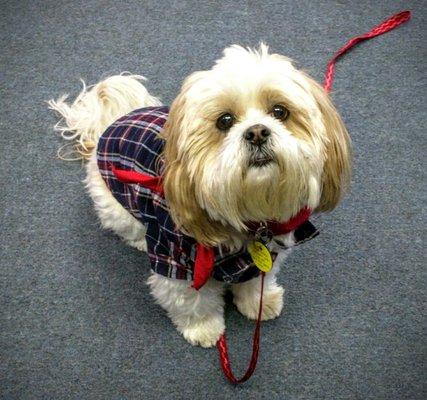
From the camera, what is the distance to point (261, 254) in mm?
980

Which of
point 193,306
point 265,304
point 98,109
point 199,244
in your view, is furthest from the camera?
point 98,109

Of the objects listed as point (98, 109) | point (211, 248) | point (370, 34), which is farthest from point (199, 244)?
point (370, 34)

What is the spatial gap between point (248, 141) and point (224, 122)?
0.23ft

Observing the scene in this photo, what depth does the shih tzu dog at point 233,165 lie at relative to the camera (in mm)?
809

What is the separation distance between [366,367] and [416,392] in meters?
0.13

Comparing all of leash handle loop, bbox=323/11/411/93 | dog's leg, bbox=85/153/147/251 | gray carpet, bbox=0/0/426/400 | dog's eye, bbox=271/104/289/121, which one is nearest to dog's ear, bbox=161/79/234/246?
dog's eye, bbox=271/104/289/121

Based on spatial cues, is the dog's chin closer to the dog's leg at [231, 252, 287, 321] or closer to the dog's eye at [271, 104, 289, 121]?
the dog's eye at [271, 104, 289, 121]

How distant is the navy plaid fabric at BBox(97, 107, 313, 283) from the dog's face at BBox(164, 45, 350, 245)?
0.37 feet

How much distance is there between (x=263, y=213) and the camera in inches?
34.9

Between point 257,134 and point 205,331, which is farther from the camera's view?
point 205,331

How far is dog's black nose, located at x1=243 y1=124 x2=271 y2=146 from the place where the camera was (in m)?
0.79

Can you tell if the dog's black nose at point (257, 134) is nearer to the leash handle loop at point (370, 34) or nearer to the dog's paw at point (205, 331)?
the dog's paw at point (205, 331)

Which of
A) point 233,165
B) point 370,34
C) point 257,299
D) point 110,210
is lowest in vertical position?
point 257,299

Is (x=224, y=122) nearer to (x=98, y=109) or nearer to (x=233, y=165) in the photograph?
(x=233, y=165)
